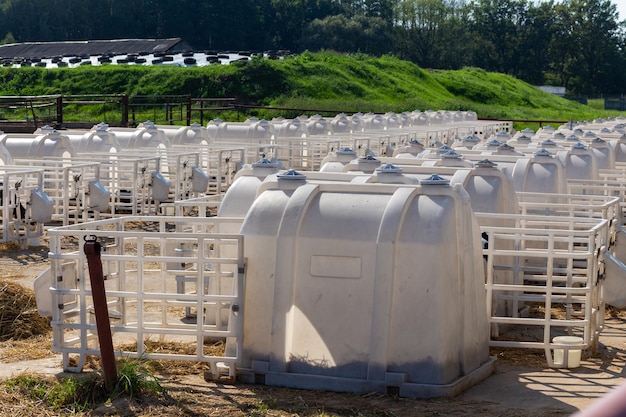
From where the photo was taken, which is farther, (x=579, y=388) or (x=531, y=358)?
(x=531, y=358)

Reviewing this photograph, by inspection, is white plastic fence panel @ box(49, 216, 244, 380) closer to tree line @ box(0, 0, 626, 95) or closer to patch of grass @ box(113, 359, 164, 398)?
patch of grass @ box(113, 359, 164, 398)

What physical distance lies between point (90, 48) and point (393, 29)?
35217 mm

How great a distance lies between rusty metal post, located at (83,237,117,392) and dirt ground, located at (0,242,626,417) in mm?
236

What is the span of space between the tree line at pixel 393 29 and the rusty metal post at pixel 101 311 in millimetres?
83992

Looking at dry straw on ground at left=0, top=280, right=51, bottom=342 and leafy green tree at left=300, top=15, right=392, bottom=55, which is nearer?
dry straw on ground at left=0, top=280, right=51, bottom=342

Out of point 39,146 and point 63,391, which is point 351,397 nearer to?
point 63,391

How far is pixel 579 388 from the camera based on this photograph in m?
7.62

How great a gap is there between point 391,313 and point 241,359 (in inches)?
43.3

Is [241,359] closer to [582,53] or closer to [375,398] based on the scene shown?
[375,398]

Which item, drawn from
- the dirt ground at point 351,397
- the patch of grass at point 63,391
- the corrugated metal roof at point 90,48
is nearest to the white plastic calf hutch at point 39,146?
the dirt ground at point 351,397

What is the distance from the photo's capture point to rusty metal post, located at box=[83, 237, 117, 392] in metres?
6.90

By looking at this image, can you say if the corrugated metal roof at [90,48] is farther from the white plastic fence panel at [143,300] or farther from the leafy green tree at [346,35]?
the white plastic fence panel at [143,300]

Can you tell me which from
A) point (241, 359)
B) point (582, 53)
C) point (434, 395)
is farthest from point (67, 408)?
point (582, 53)

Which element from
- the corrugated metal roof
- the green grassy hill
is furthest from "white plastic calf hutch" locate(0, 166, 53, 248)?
the corrugated metal roof
